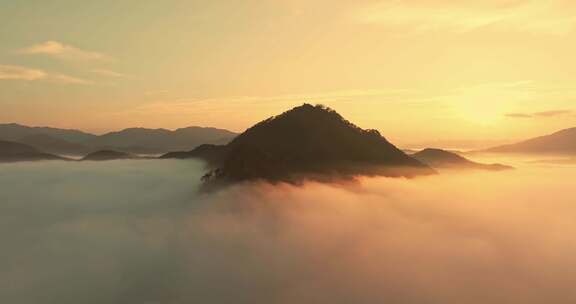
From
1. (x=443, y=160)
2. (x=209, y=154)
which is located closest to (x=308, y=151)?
(x=209, y=154)

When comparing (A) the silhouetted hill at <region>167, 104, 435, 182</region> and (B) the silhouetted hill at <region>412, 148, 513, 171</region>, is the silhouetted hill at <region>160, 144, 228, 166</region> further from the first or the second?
(B) the silhouetted hill at <region>412, 148, 513, 171</region>

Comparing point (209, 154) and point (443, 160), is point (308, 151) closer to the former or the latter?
point (209, 154)

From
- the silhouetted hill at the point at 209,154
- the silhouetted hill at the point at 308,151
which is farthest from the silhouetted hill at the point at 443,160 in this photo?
the silhouetted hill at the point at 209,154

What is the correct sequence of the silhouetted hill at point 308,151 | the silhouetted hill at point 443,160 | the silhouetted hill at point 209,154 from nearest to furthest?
the silhouetted hill at point 308,151
the silhouetted hill at point 209,154
the silhouetted hill at point 443,160

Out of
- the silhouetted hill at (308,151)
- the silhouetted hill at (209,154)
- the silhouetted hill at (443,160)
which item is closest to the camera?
the silhouetted hill at (308,151)

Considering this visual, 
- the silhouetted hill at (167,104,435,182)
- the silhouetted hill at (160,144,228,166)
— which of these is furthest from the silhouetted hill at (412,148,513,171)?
the silhouetted hill at (160,144,228,166)

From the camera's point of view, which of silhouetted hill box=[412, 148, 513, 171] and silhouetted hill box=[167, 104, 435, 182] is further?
silhouetted hill box=[412, 148, 513, 171]

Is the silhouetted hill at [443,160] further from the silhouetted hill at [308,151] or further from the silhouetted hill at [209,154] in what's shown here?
the silhouetted hill at [209,154]

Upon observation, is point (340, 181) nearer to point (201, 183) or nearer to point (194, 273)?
point (201, 183)
